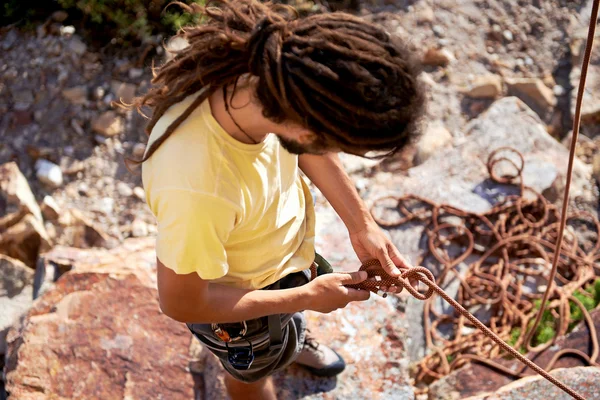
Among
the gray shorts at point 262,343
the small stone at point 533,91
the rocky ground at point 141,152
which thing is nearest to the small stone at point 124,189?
the rocky ground at point 141,152

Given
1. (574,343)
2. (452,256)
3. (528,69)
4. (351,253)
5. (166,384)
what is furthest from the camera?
(528,69)

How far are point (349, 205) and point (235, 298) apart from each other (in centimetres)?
58

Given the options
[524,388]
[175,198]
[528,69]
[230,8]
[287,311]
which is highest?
[230,8]

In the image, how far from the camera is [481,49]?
5.14 metres

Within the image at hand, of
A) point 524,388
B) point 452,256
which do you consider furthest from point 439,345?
point 524,388

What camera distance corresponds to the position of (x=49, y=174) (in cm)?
387

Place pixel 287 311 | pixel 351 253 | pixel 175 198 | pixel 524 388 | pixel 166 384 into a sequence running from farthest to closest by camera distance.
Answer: pixel 351 253 → pixel 166 384 → pixel 524 388 → pixel 287 311 → pixel 175 198

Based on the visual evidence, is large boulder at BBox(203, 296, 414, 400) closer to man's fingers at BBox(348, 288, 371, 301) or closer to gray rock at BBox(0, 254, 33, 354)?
man's fingers at BBox(348, 288, 371, 301)

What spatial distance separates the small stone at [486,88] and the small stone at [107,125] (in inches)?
105

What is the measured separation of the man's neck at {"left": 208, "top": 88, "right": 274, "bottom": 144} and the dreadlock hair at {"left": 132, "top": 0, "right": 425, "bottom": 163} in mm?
42

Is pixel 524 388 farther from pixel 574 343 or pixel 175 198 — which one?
pixel 175 198

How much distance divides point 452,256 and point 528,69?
7.81ft

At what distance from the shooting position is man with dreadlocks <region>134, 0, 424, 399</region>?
124cm

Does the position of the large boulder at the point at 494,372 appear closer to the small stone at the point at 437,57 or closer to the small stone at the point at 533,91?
the small stone at the point at 533,91
